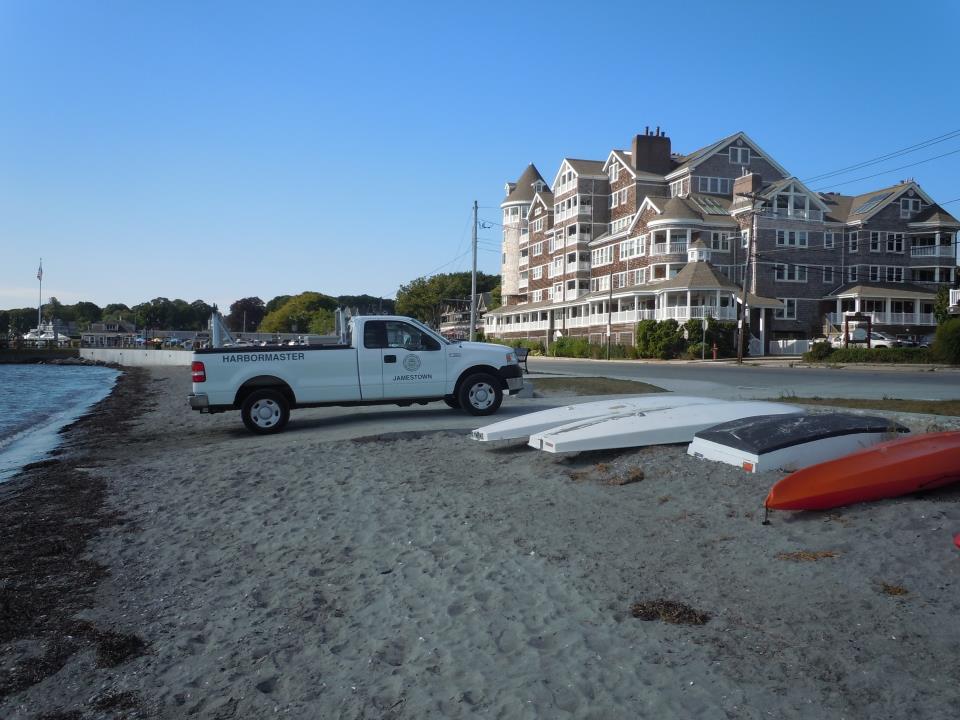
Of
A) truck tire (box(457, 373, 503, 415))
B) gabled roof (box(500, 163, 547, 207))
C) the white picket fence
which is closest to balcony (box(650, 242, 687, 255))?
the white picket fence

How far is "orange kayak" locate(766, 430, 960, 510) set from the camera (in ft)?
19.2

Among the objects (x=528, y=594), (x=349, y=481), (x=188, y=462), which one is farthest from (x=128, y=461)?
(x=528, y=594)

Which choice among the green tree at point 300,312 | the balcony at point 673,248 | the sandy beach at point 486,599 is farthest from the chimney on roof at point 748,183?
the green tree at point 300,312

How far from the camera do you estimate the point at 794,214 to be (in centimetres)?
5650

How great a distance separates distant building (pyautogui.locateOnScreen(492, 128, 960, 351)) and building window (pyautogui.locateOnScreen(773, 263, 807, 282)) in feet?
0.36

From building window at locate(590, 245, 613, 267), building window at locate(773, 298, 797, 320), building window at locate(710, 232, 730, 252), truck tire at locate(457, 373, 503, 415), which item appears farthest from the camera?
building window at locate(590, 245, 613, 267)

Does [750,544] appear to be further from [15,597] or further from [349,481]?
[15,597]

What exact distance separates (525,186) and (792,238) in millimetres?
37857

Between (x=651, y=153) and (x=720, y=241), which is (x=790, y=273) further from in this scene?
(x=651, y=153)

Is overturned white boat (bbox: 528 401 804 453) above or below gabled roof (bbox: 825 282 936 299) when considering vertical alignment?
below

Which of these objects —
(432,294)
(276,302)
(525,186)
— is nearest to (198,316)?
(276,302)

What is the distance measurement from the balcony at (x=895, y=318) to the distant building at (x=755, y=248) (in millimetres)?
86

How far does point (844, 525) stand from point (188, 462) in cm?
859

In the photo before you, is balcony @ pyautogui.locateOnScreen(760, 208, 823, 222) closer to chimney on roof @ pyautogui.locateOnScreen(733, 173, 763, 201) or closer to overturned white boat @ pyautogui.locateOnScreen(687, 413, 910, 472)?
chimney on roof @ pyautogui.locateOnScreen(733, 173, 763, 201)
